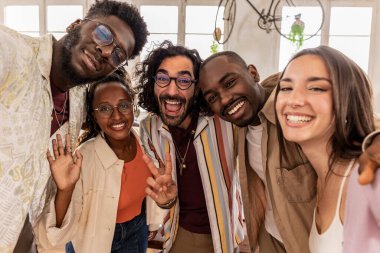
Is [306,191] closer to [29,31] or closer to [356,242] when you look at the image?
[356,242]

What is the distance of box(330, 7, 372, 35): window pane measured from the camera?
490cm

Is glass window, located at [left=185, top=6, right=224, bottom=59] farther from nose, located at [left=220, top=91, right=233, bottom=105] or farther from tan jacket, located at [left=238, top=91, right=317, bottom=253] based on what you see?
tan jacket, located at [left=238, top=91, right=317, bottom=253]

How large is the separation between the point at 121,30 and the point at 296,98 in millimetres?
1019

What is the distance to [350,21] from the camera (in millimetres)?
4961

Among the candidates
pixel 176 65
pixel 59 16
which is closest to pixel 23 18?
pixel 59 16

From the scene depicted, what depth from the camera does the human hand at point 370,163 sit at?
74 cm

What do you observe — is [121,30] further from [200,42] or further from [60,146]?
[200,42]

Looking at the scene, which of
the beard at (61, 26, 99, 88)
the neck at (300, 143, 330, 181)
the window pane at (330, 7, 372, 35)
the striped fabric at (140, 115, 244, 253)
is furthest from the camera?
the window pane at (330, 7, 372, 35)

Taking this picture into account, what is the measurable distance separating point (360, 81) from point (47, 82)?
1270mm

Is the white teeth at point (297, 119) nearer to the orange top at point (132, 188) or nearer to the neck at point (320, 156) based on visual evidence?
the neck at point (320, 156)

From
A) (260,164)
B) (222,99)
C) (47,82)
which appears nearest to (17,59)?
(47,82)

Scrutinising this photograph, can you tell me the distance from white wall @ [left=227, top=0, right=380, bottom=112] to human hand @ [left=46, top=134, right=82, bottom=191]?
3.73 metres

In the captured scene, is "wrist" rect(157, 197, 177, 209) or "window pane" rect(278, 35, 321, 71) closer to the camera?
"wrist" rect(157, 197, 177, 209)

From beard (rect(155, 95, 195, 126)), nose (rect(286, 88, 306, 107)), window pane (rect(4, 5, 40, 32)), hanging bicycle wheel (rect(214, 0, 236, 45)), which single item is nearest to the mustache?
beard (rect(155, 95, 195, 126))
